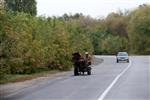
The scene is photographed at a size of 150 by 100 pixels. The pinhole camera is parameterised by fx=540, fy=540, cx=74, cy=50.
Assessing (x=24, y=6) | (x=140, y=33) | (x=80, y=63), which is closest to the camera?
(x=80, y=63)

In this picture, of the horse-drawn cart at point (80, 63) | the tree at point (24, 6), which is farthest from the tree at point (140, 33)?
the horse-drawn cart at point (80, 63)

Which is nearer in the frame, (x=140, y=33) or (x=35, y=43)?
(x=35, y=43)

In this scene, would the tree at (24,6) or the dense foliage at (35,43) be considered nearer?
the dense foliage at (35,43)

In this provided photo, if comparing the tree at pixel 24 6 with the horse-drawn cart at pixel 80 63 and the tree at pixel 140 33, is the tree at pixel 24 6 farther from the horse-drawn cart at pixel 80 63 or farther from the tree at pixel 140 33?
the tree at pixel 140 33

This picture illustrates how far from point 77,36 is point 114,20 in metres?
96.0

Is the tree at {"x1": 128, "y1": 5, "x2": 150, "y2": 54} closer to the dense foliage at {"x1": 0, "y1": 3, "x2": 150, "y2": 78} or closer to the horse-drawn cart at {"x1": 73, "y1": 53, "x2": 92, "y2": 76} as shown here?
the dense foliage at {"x1": 0, "y1": 3, "x2": 150, "y2": 78}

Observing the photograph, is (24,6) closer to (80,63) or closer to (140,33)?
(80,63)

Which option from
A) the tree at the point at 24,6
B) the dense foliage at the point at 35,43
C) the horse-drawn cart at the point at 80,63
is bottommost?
the horse-drawn cart at the point at 80,63

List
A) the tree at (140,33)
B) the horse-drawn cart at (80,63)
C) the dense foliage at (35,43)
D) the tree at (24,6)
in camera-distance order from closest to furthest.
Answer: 1. the dense foliage at (35,43)
2. the horse-drawn cart at (80,63)
3. the tree at (24,6)
4. the tree at (140,33)

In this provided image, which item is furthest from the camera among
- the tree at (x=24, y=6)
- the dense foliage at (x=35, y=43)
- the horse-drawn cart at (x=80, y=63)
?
the tree at (x=24, y=6)

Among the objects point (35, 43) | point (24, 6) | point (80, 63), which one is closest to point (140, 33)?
point (24, 6)

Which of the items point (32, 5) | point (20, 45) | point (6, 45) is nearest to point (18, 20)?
point (20, 45)

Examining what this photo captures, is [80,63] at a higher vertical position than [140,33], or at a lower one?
lower

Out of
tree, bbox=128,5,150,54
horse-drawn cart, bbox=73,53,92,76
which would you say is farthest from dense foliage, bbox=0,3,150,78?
tree, bbox=128,5,150,54
